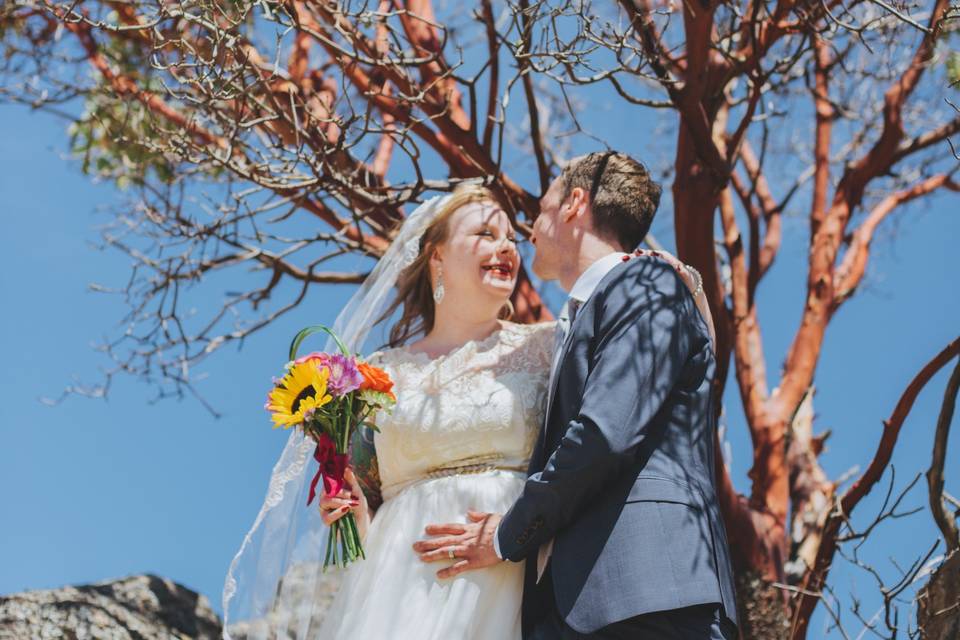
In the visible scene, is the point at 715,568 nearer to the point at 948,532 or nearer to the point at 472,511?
the point at 472,511

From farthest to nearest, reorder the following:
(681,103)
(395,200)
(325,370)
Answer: (395,200) → (681,103) → (325,370)

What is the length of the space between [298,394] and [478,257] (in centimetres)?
78

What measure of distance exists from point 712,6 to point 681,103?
392 millimetres

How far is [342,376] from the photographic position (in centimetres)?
317

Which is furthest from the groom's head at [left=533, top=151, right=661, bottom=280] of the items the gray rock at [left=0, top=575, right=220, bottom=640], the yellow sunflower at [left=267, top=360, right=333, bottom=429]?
the gray rock at [left=0, top=575, right=220, bottom=640]

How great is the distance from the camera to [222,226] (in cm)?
543

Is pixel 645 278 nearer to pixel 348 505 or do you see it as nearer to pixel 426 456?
pixel 426 456

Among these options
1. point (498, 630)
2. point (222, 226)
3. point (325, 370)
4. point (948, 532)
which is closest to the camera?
point (498, 630)

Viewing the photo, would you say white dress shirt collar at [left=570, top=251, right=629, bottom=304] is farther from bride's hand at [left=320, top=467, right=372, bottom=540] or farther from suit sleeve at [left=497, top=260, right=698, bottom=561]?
bride's hand at [left=320, top=467, right=372, bottom=540]

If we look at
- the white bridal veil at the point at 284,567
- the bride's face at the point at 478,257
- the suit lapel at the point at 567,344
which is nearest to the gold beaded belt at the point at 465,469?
the suit lapel at the point at 567,344

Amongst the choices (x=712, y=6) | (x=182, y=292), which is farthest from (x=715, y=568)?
(x=182, y=292)

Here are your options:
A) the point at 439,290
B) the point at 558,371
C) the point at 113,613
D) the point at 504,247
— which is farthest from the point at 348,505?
the point at 113,613

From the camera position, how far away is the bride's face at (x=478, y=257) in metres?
3.62

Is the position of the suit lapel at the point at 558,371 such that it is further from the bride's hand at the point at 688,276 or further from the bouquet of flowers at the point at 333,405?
the bouquet of flowers at the point at 333,405
